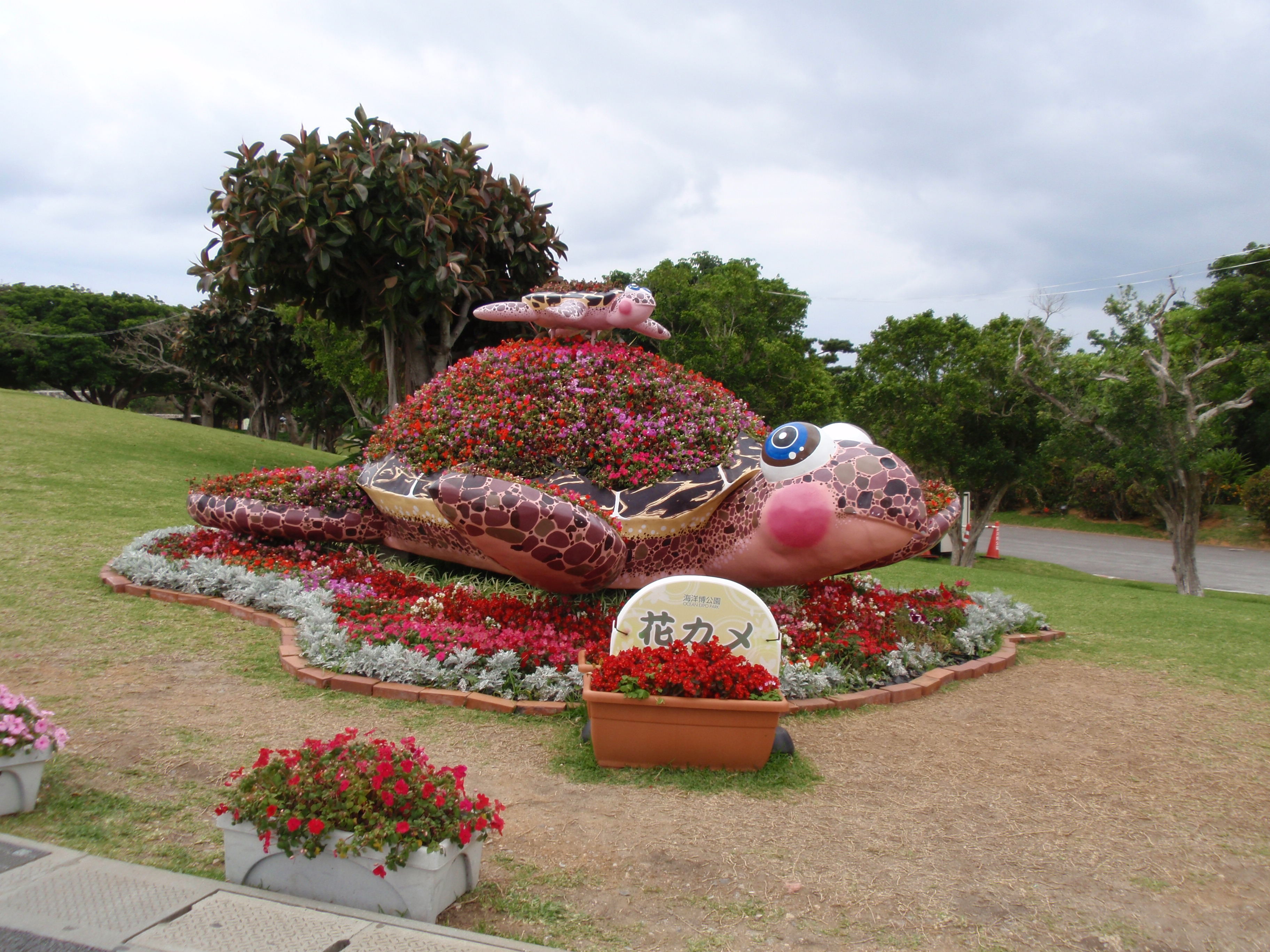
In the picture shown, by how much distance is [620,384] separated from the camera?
5.92m

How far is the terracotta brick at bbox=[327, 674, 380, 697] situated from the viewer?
4.67m

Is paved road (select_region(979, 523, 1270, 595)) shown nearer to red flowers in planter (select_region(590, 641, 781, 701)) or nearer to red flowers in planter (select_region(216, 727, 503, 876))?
red flowers in planter (select_region(590, 641, 781, 701))

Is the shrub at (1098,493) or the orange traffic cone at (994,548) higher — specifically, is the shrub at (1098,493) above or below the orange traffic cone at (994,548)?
above

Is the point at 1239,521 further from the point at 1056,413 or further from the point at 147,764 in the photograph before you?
the point at 147,764

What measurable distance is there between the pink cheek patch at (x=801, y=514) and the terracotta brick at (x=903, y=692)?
0.95 meters

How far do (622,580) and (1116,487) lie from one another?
3081cm

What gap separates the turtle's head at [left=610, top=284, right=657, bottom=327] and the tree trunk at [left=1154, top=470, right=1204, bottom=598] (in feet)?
36.2

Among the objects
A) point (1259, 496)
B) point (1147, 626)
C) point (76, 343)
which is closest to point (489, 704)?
point (1147, 626)

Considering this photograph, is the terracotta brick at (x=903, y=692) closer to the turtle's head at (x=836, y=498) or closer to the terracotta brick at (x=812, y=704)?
the terracotta brick at (x=812, y=704)

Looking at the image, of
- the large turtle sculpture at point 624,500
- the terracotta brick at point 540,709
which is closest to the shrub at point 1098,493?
the large turtle sculpture at point 624,500

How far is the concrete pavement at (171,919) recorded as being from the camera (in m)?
2.26

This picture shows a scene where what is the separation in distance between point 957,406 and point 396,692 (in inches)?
534

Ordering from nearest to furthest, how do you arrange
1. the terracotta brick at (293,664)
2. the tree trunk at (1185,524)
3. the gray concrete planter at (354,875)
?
the gray concrete planter at (354,875) → the terracotta brick at (293,664) → the tree trunk at (1185,524)

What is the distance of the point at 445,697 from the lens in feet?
15.0
